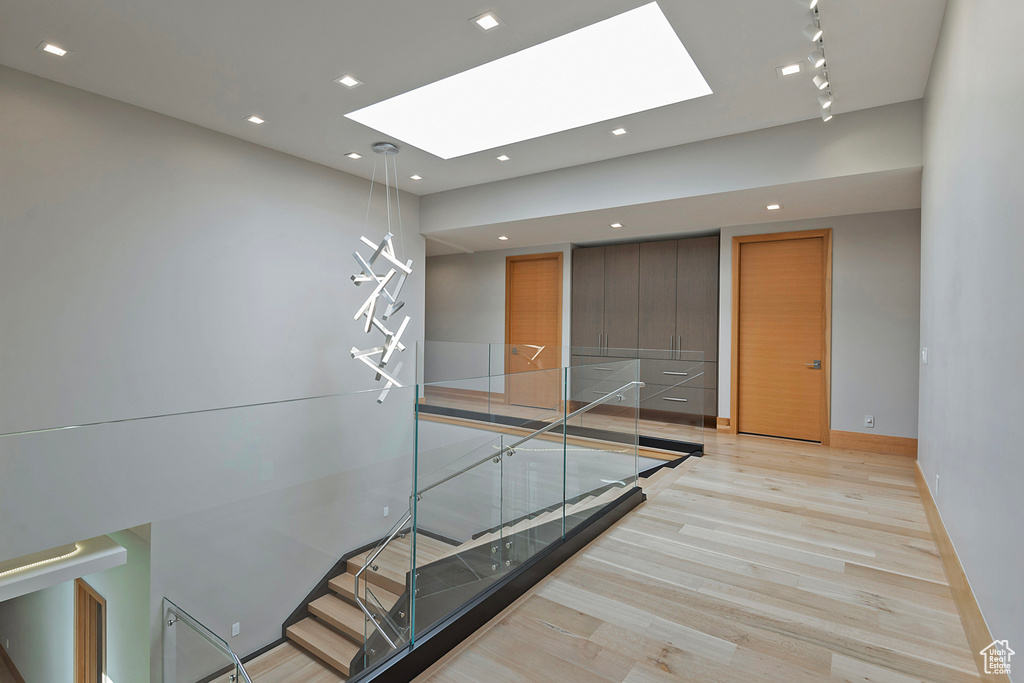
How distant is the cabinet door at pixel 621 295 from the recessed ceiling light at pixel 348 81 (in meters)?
4.18

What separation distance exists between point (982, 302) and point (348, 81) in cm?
361

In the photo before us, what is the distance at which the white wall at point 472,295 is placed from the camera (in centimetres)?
726

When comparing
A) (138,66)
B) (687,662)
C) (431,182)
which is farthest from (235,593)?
(431,182)

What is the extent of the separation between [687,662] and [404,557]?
1041 millimetres

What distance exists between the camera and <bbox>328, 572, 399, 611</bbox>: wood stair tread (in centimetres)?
171

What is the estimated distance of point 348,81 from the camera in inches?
135

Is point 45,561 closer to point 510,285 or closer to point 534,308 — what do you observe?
point 534,308

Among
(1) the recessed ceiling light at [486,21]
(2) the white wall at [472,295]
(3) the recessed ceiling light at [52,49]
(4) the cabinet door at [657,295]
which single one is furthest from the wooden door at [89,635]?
(2) the white wall at [472,295]

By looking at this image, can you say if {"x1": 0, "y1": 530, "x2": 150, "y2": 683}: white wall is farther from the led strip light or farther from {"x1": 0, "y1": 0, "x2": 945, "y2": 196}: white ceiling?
{"x1": 0, "y1": 0, "x2": 945, "y2": 196}: white ceiling

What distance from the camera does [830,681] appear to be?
163 cm

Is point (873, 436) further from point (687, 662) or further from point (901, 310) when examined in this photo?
point (687, 662)

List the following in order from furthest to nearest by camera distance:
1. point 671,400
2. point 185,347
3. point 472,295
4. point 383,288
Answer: point 472,295 < point 671,400 < point 383,288 < point 185,347

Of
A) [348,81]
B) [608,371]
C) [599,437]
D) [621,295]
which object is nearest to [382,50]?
[348,81]

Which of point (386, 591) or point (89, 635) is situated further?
point (386, 591)
